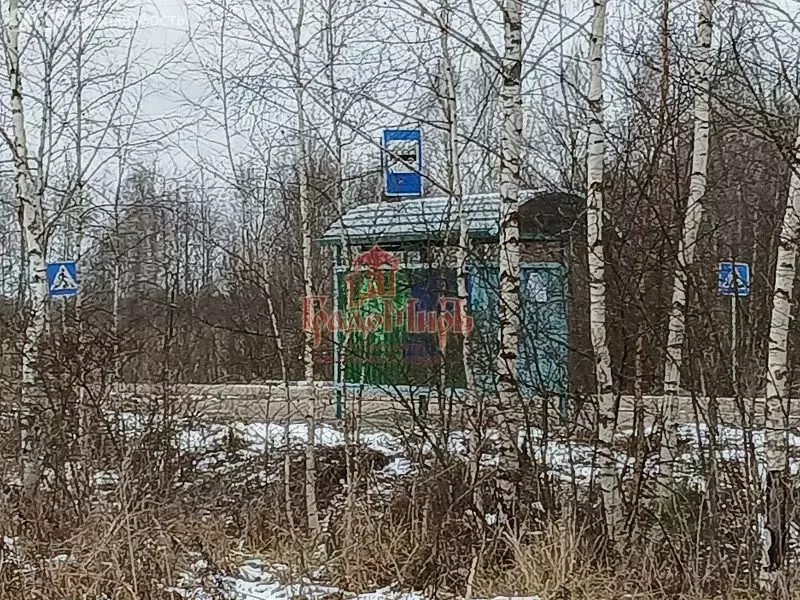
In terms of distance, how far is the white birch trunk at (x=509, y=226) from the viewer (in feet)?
20.7

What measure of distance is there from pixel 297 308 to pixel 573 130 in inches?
138

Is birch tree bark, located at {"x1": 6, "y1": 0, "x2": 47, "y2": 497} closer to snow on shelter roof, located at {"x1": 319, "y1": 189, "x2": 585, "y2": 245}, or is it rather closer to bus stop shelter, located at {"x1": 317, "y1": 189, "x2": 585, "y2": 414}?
bus stop shelter, located at {"x1": 317, "y1": 189, "x2": 585, "y2": 414}

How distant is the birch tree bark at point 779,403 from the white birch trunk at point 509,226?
1.53 m

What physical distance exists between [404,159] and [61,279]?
4464mm

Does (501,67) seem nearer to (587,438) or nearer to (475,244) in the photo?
(587,438)

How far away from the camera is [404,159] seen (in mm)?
7434

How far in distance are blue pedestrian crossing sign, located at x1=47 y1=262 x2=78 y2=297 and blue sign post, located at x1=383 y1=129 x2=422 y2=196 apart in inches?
164

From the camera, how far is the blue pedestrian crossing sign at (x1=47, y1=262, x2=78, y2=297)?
10055 millimetres

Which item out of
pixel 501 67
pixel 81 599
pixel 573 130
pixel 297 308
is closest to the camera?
pixel 81 599

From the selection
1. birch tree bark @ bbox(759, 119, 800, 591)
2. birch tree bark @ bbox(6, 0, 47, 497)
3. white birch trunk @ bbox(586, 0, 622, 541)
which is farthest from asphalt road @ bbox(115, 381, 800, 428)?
birch tree bark @ bbox(6, 0, 47, 497)

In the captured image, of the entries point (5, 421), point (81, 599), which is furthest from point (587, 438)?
point (5, 421)

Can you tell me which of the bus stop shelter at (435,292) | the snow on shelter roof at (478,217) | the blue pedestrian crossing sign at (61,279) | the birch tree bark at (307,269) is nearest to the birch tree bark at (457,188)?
the bus stop shelter at (435,292)

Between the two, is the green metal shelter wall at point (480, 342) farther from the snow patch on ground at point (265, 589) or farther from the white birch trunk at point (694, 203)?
the snow patch on ground at point (265, 589)

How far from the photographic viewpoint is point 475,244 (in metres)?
10.7
